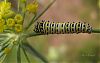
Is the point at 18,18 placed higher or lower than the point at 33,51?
higher

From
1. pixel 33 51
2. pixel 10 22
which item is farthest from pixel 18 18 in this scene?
pixel 33 51

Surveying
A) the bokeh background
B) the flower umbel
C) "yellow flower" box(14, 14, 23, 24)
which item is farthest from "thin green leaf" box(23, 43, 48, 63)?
the bokeh background

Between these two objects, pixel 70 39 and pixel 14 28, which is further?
pixel 70 39

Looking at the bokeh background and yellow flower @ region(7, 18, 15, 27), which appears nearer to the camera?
yellow flower @ region(7, 18, 15, 27)

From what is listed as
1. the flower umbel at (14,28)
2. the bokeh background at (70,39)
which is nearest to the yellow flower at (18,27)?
the flower umbel at (14,28)

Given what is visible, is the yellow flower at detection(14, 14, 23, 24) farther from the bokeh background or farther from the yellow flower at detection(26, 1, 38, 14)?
the bokeh background

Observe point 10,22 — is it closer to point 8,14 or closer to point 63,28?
point 8,14

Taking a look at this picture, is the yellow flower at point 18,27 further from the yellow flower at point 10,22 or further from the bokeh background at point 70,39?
the bokeh background at point 70,39

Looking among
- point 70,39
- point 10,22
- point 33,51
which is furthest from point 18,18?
point 70,39

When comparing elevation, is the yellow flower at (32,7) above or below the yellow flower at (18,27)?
above
